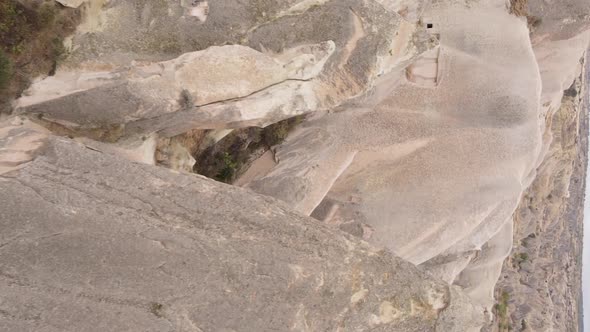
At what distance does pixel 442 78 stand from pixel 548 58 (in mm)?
3233

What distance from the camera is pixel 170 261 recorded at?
4477 millimetres

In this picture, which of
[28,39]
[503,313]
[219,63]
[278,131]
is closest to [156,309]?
[219,63]

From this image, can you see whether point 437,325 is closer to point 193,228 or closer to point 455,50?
point 193,228

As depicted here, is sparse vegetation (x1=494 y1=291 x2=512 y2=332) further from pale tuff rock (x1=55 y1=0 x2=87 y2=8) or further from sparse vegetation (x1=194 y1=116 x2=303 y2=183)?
pale tuff rock (x1=55 y1=0 x2=87 y2=8)

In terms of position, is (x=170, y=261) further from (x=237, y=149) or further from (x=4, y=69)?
(x=237, y=149)

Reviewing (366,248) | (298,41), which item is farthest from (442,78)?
(366,248)

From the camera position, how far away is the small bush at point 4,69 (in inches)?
206

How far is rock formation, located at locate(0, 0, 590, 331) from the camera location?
14.4ft

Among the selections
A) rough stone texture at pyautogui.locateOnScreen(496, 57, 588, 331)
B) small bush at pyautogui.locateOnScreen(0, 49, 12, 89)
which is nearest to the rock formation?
small bush at pyautogui.locateOnScreen(0, 49, 12, 89)

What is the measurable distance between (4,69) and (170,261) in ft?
8.53

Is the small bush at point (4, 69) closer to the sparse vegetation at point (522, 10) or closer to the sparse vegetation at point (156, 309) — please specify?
the sparse vegetation at point (156, 309)

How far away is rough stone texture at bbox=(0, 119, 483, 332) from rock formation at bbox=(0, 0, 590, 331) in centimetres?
2

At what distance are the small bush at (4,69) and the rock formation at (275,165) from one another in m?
0.25

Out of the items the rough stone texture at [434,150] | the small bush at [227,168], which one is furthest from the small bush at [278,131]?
the small bush at [227,168]
